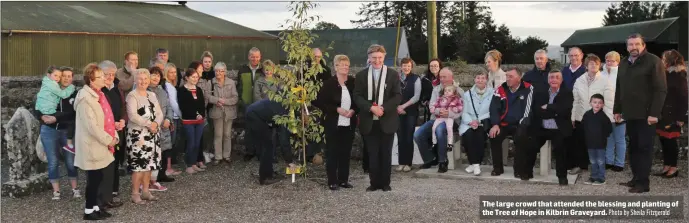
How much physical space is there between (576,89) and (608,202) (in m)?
1.97

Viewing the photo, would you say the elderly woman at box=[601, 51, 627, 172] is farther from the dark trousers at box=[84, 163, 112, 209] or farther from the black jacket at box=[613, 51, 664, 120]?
the dark trousers at box=[84, 163, 112, 209]

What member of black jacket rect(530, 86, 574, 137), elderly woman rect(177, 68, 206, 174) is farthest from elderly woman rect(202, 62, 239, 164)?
black jacket rect(530, 86, 574, 137)

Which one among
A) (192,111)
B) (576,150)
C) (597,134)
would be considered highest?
(192,111)

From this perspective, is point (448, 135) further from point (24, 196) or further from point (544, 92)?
point (24, 196)

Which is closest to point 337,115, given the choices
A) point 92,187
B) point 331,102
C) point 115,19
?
point 331,102

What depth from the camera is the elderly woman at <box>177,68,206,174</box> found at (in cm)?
813

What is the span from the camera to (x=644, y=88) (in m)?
6.68

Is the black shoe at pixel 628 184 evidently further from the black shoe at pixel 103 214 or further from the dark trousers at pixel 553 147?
the black shoe at pixel 103 214

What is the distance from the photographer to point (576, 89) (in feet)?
25.6

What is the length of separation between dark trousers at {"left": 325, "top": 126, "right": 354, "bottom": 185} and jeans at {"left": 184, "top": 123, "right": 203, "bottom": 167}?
208 centimetres

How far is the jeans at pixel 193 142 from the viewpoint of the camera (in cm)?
824

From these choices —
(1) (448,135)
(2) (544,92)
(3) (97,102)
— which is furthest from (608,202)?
(3) (97,102)

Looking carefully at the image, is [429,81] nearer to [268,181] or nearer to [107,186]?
[268,181]

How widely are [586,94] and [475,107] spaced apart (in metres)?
1.35
